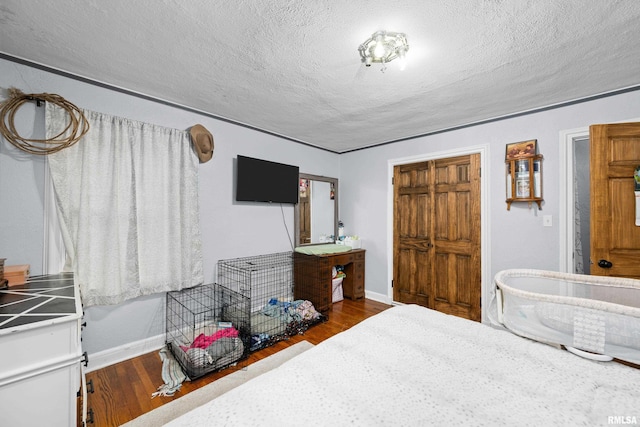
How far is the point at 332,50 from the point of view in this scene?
175 centimetres

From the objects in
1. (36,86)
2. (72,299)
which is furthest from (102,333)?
(36,86)

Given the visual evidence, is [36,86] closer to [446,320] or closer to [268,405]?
[268,405]

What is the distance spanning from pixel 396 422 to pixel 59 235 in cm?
266

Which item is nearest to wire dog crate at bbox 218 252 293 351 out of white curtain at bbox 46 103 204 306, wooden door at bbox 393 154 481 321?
white curtain at bbox 46 103 204 306

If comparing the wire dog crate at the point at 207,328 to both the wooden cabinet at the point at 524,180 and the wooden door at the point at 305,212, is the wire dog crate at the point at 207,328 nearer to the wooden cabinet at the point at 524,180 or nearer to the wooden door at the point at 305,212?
the wooden door at the point at 305,212

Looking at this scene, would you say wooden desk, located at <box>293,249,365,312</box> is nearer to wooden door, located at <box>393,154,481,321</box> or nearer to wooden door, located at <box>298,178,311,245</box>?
wooden door, located at <box>298,178,311,245</box>

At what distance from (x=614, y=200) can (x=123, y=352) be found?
14.5ft

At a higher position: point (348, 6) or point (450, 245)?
point (348, 6)

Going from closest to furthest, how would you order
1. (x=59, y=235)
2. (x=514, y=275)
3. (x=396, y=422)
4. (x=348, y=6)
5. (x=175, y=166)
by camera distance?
(x=396, y=422) → (x=348, y=6) → (x=514, y=275) → (x=59, y=235) → (x=175, y=166)

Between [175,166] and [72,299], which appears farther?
[175,166]

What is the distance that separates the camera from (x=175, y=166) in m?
2.54

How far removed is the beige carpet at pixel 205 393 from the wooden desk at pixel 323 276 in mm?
929

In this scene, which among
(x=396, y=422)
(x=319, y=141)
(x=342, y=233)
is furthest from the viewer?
(x=342, y=233)

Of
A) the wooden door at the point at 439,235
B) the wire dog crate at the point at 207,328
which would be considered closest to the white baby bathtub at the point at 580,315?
the wooden door at the point at 439,235
